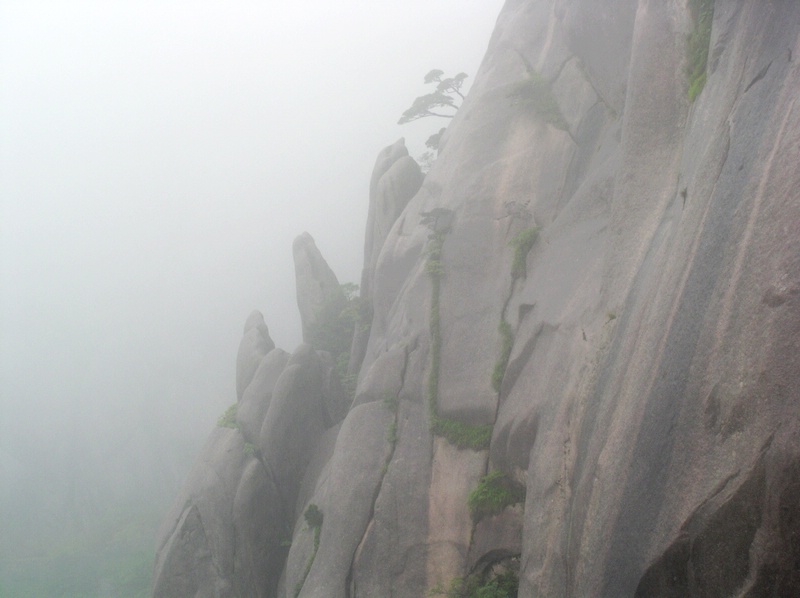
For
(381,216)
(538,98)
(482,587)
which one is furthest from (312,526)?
(538,98)

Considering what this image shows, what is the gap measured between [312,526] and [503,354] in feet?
26.4

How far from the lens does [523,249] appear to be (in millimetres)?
16641

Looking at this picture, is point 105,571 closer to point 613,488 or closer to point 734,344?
point 613,488

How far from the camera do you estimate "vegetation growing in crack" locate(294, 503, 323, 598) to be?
1673 cm

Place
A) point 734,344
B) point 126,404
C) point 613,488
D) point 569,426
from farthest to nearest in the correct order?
point 126,404, point 569,426, point 613,488, point 734,344

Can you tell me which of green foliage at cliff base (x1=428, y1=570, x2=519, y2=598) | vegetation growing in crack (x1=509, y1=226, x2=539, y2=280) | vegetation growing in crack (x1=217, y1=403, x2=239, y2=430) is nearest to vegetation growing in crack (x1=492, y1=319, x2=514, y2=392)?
vegetation growing in crack (x1=509, y1=226, x2=539, y2=280)

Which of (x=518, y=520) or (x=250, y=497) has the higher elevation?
(x=518, y=520)

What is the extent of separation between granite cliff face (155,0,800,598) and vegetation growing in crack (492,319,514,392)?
64 millimetres

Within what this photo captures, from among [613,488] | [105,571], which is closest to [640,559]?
[613,488]

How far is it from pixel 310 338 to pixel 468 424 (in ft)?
49.3

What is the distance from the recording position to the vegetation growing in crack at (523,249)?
1656 cm

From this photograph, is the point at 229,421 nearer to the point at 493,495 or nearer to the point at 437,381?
the point at 437,381

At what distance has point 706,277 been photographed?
24.2 feet

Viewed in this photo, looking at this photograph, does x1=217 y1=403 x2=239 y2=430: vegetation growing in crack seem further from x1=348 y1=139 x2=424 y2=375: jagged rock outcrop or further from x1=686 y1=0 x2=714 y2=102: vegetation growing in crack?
x1=686 y1=0 x2=714 y2=102: vegetation growing in crack
